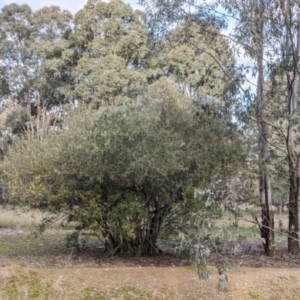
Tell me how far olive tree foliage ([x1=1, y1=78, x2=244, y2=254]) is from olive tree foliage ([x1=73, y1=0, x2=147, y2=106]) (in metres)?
14.0

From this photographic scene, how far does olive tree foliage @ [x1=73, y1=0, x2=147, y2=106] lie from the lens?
2236cm

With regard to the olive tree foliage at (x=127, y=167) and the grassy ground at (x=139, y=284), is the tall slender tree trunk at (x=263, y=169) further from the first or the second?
the grassy ground at (x=139, y=284)

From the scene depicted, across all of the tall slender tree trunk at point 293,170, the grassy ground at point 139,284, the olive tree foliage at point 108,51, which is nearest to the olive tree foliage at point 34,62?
the olive tree foliage at point 108,51

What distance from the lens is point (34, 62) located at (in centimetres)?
2542

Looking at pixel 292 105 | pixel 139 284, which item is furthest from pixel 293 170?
pixel 139 284

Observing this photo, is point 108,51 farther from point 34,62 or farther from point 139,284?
point 139,284

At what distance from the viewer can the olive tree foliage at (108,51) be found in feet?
73.4

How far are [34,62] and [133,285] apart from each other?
23.0 metres

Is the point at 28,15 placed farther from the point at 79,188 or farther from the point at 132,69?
the point at 79,188

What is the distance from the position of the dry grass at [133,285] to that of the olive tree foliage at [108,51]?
1742 centimetres

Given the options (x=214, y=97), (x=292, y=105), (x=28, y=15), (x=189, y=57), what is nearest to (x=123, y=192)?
(x=214, y=97)

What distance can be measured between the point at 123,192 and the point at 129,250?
132 cm

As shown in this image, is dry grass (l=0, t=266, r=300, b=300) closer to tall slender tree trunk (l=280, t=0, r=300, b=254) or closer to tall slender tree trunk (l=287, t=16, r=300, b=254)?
tall slender tree trunk (l=280, t=0, r=300, b=254)

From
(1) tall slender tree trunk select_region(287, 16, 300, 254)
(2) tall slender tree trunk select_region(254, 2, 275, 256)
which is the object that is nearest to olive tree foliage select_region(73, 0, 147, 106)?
(2) tall slender tree trunk select_region(254, 2, 275, 256)
